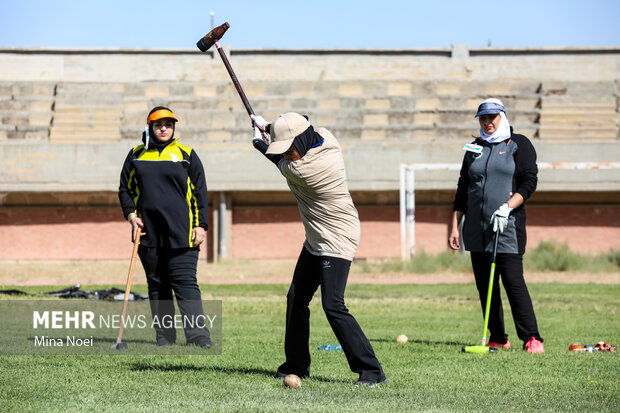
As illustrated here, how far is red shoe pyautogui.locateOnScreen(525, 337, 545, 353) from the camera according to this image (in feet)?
27.0

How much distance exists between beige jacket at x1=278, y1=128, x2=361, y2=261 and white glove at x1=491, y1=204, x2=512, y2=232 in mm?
2331

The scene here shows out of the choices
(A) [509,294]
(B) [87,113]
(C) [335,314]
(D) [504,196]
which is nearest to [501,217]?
(D) [504,196]

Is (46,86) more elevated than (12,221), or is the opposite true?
(46,86)

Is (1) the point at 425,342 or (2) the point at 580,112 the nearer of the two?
(1) the point at 425,342

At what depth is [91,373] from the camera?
6.64 meters

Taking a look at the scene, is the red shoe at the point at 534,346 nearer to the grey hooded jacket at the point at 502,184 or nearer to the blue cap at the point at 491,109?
the grey hooded jacket at the point at 502,184

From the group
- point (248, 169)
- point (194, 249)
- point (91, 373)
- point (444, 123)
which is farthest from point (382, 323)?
point (444, 123)

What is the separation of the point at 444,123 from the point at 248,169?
22.3ft

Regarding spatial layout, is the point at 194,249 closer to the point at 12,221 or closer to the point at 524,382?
the point at 524,382

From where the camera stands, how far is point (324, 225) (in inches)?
247

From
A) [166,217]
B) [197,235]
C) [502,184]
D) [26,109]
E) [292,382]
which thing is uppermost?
[26,109]

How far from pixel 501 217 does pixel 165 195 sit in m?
2.97

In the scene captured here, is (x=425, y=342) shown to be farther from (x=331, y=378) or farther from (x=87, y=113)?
(x=87, y=113)

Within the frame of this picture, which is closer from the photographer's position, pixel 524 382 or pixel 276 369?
A: pixel 524 382
